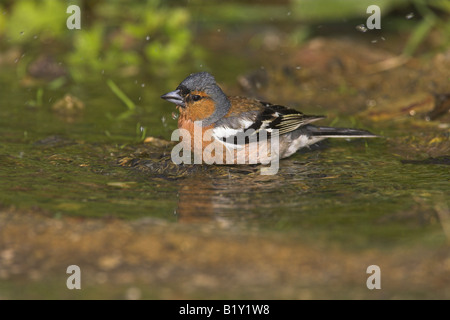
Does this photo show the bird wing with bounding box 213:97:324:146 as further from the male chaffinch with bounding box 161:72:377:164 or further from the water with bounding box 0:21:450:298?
the water with bounding box 0:21:450:298

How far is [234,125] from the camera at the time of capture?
19.8ft

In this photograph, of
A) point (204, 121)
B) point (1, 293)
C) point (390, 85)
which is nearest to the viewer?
point (1, 293)

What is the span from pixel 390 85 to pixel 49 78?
13.4 ft

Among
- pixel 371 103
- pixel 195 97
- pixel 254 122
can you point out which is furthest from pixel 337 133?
pixel 371 103

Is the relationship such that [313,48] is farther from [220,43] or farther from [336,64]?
[220,43]

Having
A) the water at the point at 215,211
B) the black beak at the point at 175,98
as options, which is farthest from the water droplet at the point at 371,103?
the black beak at the point at 175,98

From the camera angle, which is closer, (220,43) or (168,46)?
(168,46)

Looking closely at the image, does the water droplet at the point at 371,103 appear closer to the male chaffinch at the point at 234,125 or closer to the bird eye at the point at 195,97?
the male chaffinch at the point at 234,125

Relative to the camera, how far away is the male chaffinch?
5.81m

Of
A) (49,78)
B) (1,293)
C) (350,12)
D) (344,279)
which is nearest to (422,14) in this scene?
(350,12)

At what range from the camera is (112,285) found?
3.58 meters

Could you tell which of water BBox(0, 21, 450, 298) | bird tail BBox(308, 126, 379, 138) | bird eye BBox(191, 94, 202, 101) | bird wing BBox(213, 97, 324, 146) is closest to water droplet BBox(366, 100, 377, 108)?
water BBox(0, 21, 450, 298)

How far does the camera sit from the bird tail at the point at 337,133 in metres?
6.07

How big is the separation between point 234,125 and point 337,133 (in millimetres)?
927
